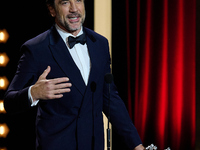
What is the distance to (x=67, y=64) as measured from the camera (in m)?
1.33

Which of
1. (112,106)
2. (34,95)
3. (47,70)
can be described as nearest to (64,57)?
(47,70)

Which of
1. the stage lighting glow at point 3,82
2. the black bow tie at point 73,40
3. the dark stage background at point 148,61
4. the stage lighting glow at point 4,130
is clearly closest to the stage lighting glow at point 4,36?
the dark stage background at point 148,61

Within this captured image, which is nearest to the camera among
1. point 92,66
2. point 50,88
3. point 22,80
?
point 50,88

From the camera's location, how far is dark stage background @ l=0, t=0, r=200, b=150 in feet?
7.73

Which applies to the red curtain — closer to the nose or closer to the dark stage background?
the dark stage background

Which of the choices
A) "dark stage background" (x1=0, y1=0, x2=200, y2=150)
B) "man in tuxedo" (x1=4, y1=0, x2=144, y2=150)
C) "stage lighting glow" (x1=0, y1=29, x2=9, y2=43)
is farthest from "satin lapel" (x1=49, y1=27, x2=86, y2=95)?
"stage lighting glow" (x1=0, y1=29, x2=9, y2=43)

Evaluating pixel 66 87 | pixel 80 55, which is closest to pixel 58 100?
pixel 66 87

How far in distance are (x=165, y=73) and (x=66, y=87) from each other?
133 centimetres

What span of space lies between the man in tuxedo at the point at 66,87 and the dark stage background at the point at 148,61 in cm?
104

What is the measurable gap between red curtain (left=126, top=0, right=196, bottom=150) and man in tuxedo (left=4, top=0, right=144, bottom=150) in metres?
1.07

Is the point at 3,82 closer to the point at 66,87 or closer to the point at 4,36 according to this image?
the point at 4,36

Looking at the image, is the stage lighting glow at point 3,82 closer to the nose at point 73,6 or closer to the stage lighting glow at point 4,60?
the stage lighting glow at point 4,60

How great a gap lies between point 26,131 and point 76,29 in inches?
56.6

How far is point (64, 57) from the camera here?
1336mm
